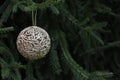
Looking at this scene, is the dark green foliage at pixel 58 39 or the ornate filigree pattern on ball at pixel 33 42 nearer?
the ornate filigree pattern on ball at pixel 33 42

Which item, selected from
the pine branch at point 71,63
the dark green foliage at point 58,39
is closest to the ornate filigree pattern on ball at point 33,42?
the dark green foliage at point 58,39

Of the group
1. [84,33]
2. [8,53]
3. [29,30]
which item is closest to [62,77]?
[84,33]

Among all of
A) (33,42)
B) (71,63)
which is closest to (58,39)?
(71,63)

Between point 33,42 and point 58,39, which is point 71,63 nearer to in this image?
point 58,39

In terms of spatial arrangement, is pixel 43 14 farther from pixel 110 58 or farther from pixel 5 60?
pixel 110 58

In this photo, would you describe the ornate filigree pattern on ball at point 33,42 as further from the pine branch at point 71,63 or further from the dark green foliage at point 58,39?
the pine branch at point 71,63

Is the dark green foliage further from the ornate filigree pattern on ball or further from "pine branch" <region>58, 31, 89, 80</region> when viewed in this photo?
the ornate filigree pattern on ball

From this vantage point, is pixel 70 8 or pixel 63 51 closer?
pixel 63 51

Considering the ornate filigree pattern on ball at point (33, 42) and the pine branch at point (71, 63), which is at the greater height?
the ornate filigree pattern on ball at point (33, 42)
